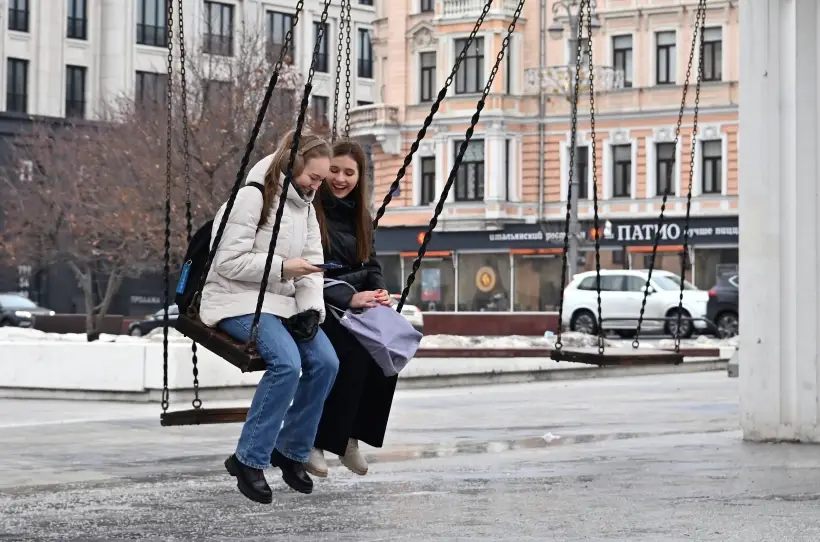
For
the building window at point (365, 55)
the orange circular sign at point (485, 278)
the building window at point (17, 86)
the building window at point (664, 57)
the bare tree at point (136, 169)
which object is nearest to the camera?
the bare tree at point (136, 169)

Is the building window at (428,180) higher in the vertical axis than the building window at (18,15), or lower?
lower


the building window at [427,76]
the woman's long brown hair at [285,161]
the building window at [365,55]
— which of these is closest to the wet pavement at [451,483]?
the woman's long brown hair at [285,161]

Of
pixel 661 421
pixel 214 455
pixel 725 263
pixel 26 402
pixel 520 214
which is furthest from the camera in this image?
pixel 520 214

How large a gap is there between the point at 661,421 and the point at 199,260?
9.22m

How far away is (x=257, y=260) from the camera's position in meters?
8.12

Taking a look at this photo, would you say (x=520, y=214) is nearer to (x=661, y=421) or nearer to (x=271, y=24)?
(x=271, y=24)

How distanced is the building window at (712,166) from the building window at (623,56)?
3207 mm

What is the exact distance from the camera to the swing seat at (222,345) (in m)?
7.93

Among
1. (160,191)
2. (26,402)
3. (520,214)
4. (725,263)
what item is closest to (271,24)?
(520,214)

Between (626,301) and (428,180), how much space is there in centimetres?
1719

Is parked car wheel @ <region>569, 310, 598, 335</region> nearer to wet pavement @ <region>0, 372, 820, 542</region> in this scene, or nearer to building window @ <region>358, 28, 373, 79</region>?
wet pavement @ <region>0, 372, 820, 542</region>

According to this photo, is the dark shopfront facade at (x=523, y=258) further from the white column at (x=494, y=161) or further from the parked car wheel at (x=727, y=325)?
the parked car wheel at (x=727, y=325)

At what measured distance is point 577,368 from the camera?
25625mm

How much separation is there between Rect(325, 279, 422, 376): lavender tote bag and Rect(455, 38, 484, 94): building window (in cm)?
4877
